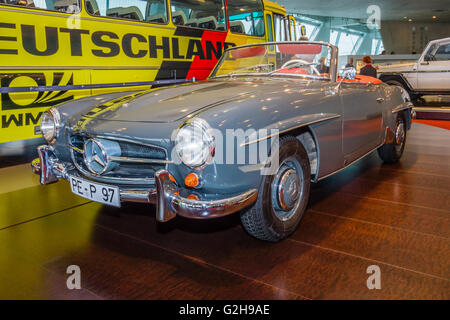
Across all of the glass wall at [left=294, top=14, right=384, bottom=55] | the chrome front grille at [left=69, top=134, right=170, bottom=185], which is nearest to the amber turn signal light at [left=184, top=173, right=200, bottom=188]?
the chrome front grille at [left=69, top=134, right=170, bottom=185]

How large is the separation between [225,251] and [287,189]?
518 millimetres

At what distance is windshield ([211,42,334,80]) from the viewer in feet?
10.4

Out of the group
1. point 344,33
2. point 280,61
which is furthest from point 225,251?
point 344,33

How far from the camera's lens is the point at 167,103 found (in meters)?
2.43

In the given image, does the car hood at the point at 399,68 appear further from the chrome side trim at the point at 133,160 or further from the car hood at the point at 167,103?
the chrome side trim at the point at 133,160

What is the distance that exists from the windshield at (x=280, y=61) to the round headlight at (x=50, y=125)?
4.92ft

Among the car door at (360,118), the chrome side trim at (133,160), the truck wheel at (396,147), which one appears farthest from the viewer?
the truck wheel at (396,147)

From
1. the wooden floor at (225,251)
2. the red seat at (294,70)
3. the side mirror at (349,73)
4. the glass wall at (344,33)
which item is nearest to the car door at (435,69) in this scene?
the wooden floor at (225,251)

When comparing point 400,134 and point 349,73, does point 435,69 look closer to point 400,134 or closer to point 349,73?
point 400,134

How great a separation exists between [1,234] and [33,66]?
101 inches

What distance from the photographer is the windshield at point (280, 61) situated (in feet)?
10.4

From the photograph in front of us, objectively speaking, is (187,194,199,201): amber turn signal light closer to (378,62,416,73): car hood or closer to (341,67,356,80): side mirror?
(341,67,356,80): side mirror

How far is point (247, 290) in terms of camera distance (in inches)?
75.3

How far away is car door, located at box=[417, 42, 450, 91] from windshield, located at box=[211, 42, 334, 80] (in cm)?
703
